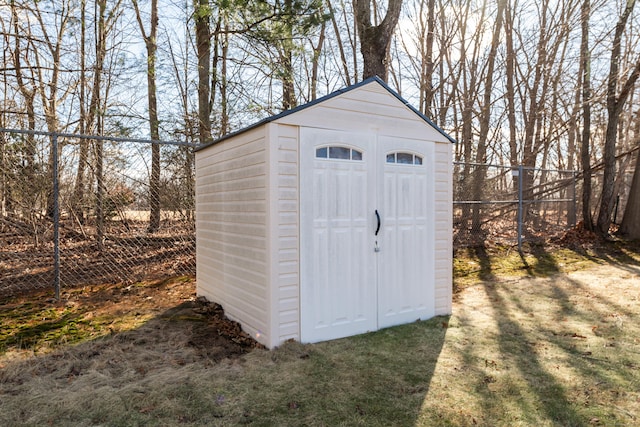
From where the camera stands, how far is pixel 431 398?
2.74 m

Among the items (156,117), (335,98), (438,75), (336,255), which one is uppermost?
(438,75)

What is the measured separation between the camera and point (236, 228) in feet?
14.0

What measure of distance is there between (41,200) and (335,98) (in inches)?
185

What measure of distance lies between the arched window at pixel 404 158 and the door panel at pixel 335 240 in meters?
0.30

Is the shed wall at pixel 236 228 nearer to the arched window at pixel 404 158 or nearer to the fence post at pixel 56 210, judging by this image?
the arched window at pixel 404 158

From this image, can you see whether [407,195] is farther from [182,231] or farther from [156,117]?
[156,117]

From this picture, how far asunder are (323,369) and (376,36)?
544 cm

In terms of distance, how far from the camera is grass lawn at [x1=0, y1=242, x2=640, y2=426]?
254 cm

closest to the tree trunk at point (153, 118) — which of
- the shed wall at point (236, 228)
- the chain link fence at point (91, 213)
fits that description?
the chain link fence at point (91, 213)

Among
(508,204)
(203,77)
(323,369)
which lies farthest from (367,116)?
(508,204)

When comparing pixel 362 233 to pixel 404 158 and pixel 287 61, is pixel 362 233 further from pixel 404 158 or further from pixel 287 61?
pixel 287 61

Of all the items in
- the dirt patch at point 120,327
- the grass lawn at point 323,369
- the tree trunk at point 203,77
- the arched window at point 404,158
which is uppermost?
the tree trunk at point 203,77

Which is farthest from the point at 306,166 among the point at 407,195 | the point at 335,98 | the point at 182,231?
the point at 182,231

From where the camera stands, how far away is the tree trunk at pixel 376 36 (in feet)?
21.6
